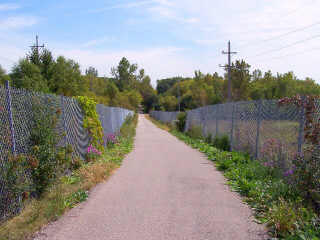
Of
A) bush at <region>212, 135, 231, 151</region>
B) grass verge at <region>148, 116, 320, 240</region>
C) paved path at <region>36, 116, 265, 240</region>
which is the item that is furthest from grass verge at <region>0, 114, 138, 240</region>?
bush at <region>212, 135, 231, 151</region>

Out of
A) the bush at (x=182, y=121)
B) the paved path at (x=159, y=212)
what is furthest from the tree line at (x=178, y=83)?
the bush at (x=182, y=121)

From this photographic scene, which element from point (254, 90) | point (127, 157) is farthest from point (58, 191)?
point (254, 90)

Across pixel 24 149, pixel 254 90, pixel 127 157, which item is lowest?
pixel 127 157

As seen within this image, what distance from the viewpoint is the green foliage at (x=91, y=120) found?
35.1 feet

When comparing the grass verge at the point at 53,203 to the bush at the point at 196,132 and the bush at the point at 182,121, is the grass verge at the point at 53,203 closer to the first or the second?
the bush at the point at 196,132

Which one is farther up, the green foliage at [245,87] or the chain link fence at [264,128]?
the green foliage at [245,87]

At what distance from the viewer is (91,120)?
438 inches

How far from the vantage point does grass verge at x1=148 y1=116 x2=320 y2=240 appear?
4516mm

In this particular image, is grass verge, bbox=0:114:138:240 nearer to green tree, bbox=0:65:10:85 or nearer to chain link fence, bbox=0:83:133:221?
chain link fence, bbox=0:83:133:221

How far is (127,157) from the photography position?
1252 cm

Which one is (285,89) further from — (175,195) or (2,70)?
(175,195)

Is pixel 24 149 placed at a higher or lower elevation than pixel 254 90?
lower

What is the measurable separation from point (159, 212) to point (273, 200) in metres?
2.11

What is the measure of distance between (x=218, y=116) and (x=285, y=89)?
113 feet
